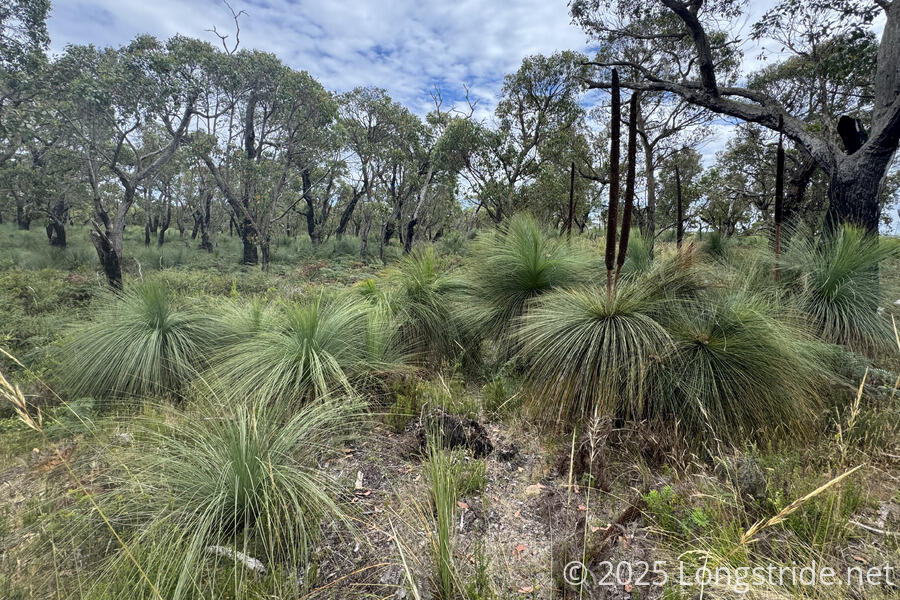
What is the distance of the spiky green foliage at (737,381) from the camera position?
7.57 ft

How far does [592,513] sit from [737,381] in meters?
1.36

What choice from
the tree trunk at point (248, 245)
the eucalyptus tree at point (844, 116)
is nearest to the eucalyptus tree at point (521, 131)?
the eucalyptus tree at point (844, 116)

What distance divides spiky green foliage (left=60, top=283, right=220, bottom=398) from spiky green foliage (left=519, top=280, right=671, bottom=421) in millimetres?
3435

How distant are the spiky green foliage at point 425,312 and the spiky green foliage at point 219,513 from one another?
2226 millimetres

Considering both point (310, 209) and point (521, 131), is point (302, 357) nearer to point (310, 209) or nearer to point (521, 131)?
point (521, 131)

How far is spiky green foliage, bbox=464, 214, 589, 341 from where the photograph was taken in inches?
160

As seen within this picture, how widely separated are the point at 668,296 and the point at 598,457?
153 centimetres

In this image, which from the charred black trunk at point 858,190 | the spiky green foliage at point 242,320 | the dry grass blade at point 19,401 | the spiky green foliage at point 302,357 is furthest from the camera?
the charred black trunk at point 858,190

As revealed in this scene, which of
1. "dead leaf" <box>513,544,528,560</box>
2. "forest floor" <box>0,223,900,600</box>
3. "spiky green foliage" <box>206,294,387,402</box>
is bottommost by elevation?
"dead leaf" <box>513,544,528,560</box>

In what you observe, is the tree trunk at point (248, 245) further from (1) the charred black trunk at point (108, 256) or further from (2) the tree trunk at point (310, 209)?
(1) the charred black trunk at point (108, 256)

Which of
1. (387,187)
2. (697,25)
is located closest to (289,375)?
(697,25)

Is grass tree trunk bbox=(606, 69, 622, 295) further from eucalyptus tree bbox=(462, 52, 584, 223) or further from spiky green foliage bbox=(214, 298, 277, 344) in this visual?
eucalyptus tree bbox=(462, 52, 584, 223)

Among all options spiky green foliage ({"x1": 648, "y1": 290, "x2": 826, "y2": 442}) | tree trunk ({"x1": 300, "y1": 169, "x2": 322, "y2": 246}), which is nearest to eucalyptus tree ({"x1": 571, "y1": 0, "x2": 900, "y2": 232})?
spiky green foliage ({"x1": 648, "y1": 290, "x2": 826, "y2": 442})

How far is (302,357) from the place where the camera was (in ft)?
9.46
